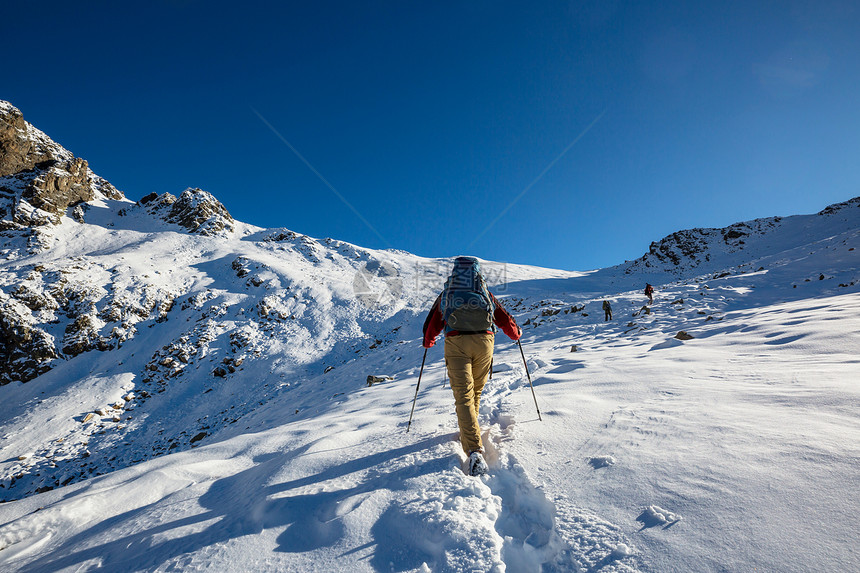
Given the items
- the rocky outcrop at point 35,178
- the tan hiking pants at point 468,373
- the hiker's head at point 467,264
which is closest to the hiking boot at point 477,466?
the tan hiking pants at point 468,373

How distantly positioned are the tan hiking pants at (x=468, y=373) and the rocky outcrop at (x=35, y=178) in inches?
1837

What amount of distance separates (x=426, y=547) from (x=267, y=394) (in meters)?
16.7

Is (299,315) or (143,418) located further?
(299,315)

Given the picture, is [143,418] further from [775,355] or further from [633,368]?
[775,355]

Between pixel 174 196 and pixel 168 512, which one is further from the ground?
pixel 174 196

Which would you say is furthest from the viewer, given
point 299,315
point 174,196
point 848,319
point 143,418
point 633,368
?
point 174,196

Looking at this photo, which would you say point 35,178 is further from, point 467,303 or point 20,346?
point 467,303

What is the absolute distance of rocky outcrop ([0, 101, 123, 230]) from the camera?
2991cm

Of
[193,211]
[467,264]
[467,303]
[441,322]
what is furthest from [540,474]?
[193,211]

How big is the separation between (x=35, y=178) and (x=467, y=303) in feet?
173

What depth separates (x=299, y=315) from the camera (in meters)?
23.7

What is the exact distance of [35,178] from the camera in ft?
106

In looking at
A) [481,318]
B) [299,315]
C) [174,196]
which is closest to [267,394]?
[299,315]

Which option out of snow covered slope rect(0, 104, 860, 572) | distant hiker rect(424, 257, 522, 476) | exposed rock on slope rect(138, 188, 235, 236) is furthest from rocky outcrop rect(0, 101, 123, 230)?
distant hiker rect(424, 257, 522, 476)
